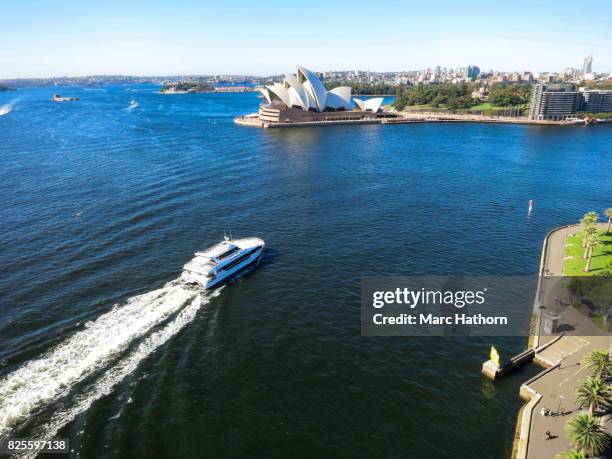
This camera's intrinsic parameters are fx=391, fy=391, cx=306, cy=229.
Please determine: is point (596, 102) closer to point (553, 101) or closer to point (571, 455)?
point (553, 101)

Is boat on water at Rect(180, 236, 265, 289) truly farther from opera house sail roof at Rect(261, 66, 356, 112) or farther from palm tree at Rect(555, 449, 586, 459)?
opera house sail roof at Rect(261, 66, 356, 112)

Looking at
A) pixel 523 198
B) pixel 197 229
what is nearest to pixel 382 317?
pixel 197 229

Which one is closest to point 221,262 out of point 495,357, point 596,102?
point 495,357

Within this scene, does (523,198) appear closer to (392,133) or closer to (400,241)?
(400,241)

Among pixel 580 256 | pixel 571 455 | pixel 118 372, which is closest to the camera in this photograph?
pixel 571 455

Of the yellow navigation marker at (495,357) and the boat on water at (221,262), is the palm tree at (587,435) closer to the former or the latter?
the yellow navigation marker at (495,357)

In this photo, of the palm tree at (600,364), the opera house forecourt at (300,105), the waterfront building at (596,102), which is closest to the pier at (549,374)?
the palm tree at (600,364)
